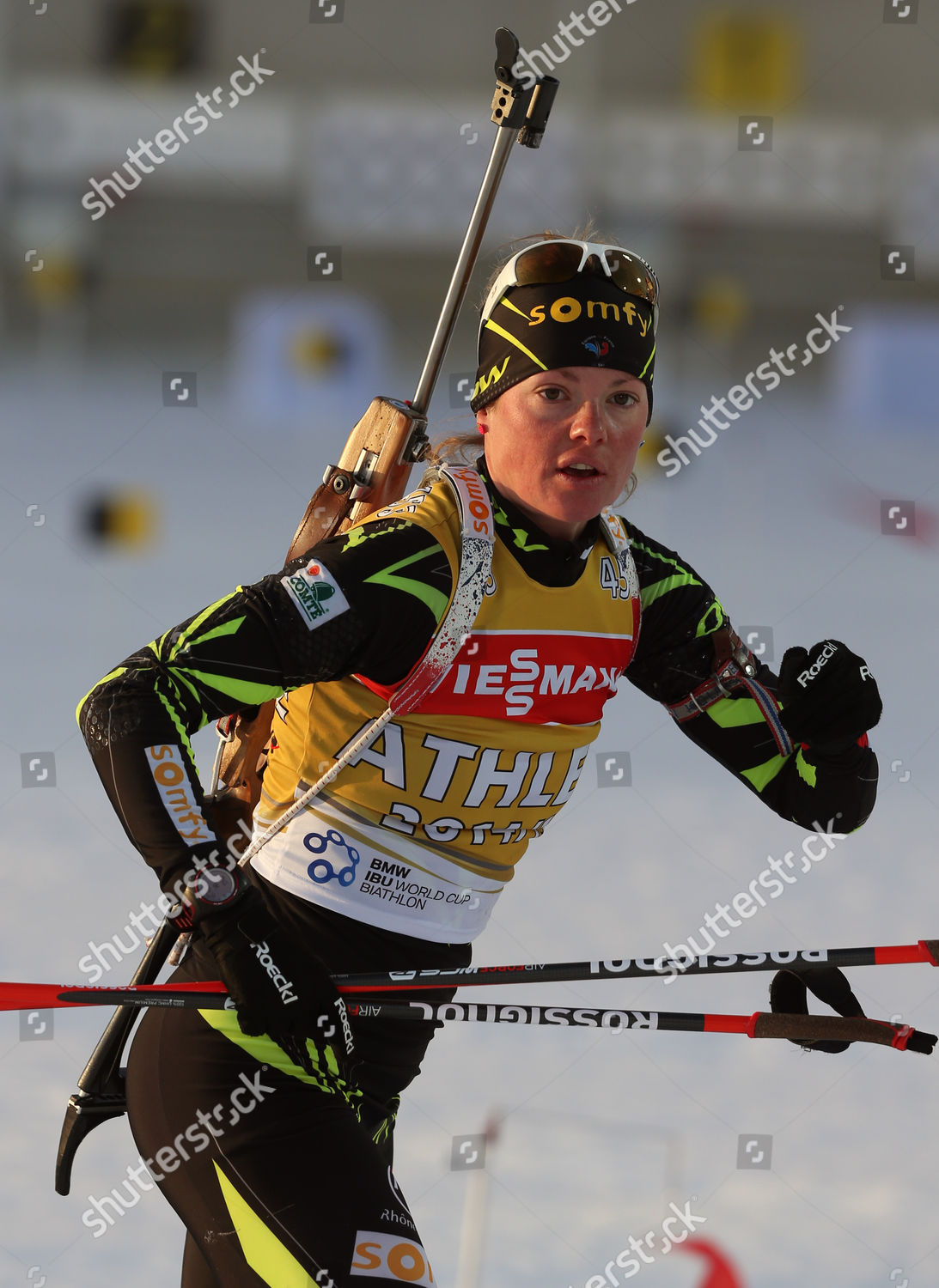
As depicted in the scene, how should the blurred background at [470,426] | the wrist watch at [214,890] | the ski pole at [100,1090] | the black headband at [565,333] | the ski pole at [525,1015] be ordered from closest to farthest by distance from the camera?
1. the wrist watch at [214,890]
2. the ski pole at [525,1015]
3. the black headband at [565,333]
4. the ski pole at [100,1090]
5. the blurred background at [470,426]

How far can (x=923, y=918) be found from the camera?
3.92 metres

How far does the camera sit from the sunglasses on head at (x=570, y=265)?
5.75 feet

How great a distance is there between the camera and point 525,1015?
1721 mm

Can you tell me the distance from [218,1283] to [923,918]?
8.98 feet

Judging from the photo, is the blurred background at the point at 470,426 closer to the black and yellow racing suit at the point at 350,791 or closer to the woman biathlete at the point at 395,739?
the woman biathlete at the point at 395,739

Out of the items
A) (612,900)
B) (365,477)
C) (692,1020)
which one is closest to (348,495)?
(365,477)

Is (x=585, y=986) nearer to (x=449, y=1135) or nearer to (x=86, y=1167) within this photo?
(x=449, y=1135)

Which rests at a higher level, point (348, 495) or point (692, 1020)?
point (348, 495)

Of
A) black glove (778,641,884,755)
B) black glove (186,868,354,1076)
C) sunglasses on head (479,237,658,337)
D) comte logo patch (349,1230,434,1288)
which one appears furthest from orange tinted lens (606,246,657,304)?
comte logo patch (349,1230,434,1288)

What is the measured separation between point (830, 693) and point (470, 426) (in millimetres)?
662

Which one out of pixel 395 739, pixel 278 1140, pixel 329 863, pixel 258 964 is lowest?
pixel 278 1140

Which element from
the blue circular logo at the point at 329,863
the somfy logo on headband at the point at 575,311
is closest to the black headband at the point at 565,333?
the somfy logo on headband at the point at 575,311

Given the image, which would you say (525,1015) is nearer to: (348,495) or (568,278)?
(348,495)

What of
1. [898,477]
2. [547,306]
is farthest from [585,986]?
[898,477]
